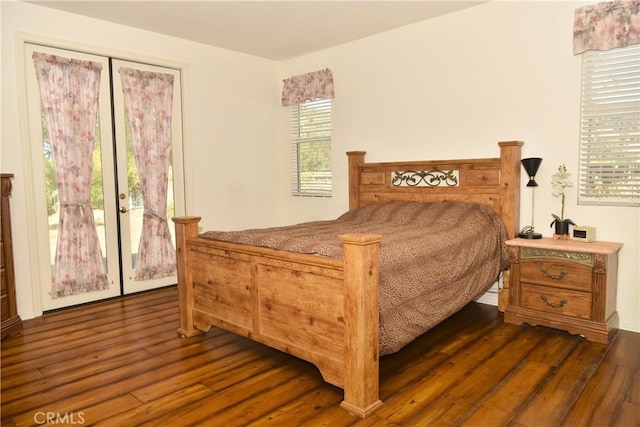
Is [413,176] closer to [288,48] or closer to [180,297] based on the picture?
[288,48]

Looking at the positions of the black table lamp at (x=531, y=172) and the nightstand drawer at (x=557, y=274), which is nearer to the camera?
the nightstand drawer at (x=557, y=274)

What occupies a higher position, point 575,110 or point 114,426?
point 575,110

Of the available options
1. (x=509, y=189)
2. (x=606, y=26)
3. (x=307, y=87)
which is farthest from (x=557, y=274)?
(x=307, y=87)

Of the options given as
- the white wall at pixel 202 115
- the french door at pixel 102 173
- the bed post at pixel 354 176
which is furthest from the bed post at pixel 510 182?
the french door at pixel 102 173

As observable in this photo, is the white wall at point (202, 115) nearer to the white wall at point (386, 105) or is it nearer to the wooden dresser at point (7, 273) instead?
the white wall at point (386, 105)

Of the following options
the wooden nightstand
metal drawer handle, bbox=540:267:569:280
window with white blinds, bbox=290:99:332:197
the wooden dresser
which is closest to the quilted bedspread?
the wooden nightstand

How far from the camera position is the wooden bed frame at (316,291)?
203 centimetres

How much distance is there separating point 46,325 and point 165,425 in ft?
6.45

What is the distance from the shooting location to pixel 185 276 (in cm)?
307

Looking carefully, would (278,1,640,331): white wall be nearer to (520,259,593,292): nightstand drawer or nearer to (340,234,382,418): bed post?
(520,259,593,292): nightstand drawer

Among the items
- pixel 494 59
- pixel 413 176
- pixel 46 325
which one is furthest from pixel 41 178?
pixel 494 59

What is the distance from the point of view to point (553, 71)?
10.9 feet

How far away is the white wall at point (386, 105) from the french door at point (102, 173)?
16 centimetres

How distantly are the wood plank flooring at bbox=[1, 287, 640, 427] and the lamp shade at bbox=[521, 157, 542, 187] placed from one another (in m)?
1.07
